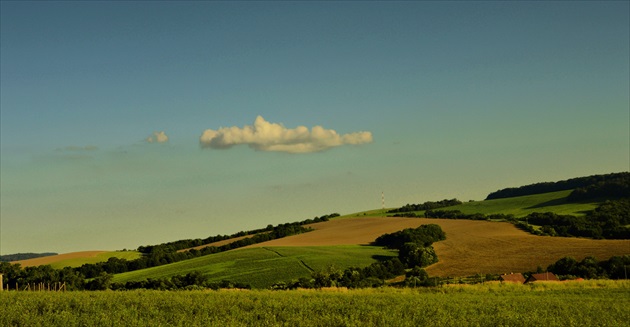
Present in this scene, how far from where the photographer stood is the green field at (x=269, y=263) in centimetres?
8131

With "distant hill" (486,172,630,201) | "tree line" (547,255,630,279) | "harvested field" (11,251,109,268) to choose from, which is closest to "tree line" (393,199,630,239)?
"distant hill" (486,172,630,201)

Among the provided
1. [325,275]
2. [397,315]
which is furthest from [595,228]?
[397,315]

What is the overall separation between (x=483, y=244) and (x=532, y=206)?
205ft

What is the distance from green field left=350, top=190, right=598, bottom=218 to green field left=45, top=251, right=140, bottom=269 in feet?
255

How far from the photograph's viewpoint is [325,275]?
76.2m

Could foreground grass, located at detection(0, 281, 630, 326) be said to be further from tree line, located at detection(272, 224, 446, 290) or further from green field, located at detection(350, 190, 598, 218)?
green field, located at detection(350, 190, 598, 218)

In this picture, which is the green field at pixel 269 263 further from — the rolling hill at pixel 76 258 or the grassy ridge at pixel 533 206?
the grassy ridge at pixel 533 206

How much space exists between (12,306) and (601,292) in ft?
140

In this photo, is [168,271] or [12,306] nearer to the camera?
[12,306]

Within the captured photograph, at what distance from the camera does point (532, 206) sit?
154250mm

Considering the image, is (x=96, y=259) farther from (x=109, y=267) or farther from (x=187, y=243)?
(x=187, y=243)

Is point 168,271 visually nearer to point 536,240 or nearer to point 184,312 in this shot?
point 536,240

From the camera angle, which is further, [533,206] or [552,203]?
[533,206]

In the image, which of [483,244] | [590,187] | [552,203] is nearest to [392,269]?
[483,244]
